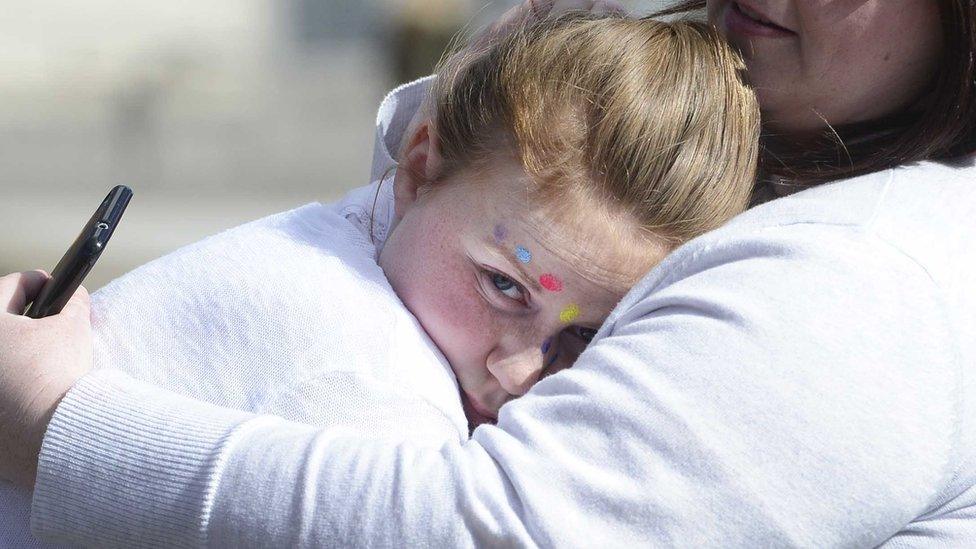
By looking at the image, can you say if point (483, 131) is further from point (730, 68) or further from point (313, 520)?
point (313, 520)

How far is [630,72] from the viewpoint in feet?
5.39

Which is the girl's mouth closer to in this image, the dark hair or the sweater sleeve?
the dark hair

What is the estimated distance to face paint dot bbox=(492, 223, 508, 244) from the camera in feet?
5.45

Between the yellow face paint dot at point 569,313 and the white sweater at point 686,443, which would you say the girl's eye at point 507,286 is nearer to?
the yellow face paint dot at point 569,313

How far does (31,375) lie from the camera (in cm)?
141

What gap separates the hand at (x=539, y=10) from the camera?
75.4 inches

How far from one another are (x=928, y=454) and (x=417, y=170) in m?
0.97

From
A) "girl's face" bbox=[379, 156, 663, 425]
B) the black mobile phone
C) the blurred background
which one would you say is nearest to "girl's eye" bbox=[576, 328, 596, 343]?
"girl's face" bbox=[379, 156, 663, 425]

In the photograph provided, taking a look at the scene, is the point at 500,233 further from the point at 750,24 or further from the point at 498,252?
the point at 750,24

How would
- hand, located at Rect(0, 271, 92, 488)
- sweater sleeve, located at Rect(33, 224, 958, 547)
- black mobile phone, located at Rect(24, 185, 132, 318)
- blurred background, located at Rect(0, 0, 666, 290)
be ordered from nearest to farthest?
sweater sleeve, located at Rect(33, 224, 958, 547) < hand, located at Rect(0, 271, 92, 488) < black mobile phone, located at Rect(24, 185, 132, 318) < blurred background, located at Rect(0, 0, 666, 290)

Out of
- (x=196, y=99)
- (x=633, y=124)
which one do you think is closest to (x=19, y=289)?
(x=633, y=124)

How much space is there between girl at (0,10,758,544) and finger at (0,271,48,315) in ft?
0.28

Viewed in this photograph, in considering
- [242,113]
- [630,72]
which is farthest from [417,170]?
[242,113]

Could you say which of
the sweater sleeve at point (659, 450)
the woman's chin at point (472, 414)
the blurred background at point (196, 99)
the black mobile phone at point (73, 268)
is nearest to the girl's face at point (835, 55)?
the sweater sleeve at point (659, 450)
